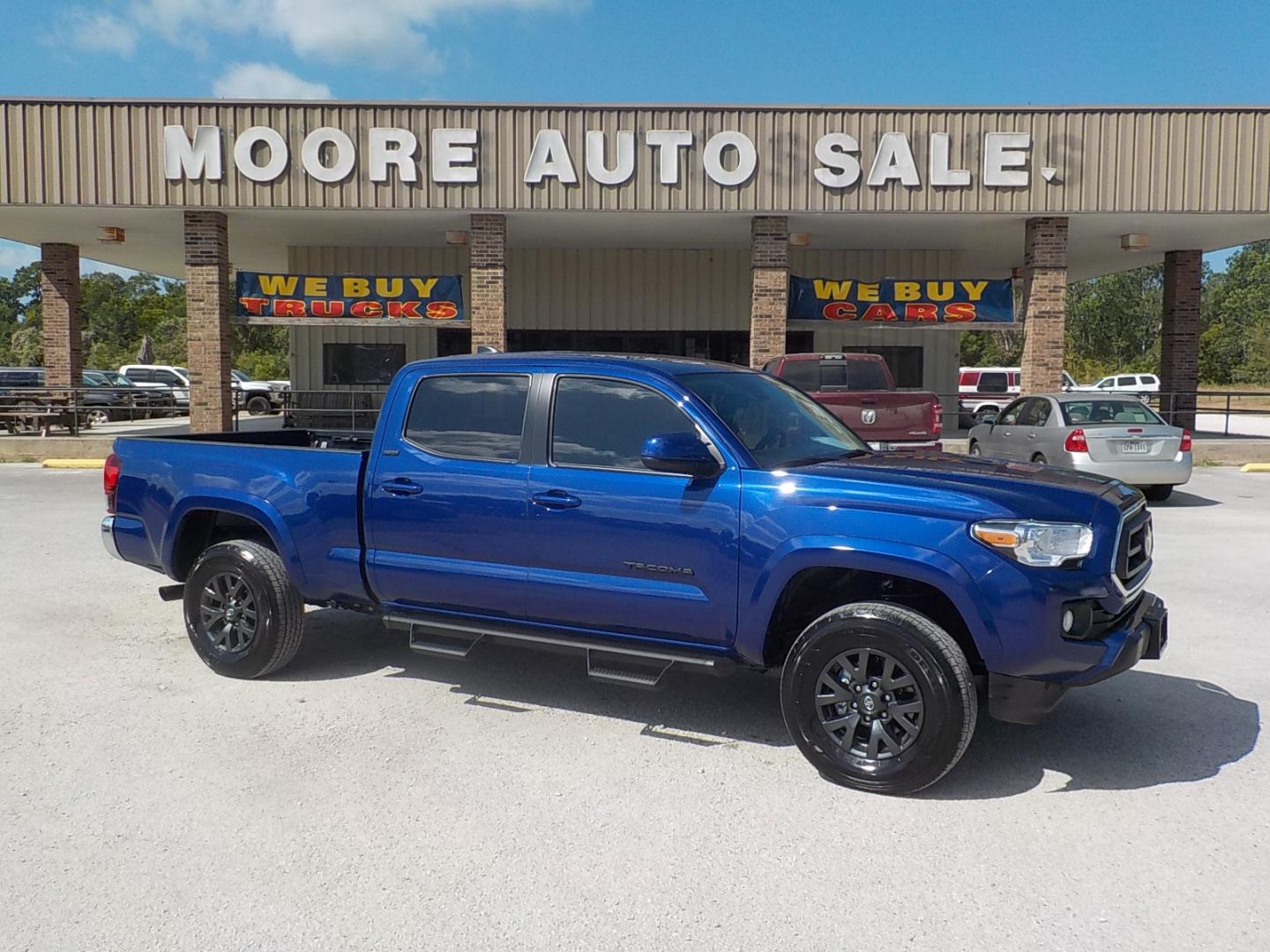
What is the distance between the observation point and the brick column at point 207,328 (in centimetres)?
1820

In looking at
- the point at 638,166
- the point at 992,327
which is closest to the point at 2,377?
the point at 638,166

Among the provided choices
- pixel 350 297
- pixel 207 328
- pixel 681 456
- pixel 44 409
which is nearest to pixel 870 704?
pixel 681 456

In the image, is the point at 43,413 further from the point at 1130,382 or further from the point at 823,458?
the point at 1130,382

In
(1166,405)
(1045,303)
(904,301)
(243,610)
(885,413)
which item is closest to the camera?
(243,610)

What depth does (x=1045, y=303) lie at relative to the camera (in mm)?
18281

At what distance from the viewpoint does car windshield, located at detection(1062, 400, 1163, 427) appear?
1288 centimetres

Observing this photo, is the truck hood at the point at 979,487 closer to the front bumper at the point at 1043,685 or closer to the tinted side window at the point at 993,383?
the front bumper at the point at 1043,685

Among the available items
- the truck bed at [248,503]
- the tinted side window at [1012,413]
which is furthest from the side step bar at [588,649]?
the tinted side window at [1012,413]

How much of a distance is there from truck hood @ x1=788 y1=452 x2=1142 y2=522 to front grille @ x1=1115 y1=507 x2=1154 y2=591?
0.09 meters

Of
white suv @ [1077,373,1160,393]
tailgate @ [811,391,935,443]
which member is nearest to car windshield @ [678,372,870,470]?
tailgate @ [811,391,935,443]

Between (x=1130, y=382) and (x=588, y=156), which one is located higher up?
(x=588, y=156)

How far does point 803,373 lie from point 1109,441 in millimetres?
3809

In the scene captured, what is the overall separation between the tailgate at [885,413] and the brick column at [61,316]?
54.1 ft

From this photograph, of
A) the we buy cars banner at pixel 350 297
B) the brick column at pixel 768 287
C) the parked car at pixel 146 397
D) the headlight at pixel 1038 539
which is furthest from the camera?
the parked car at pixel 146 397
